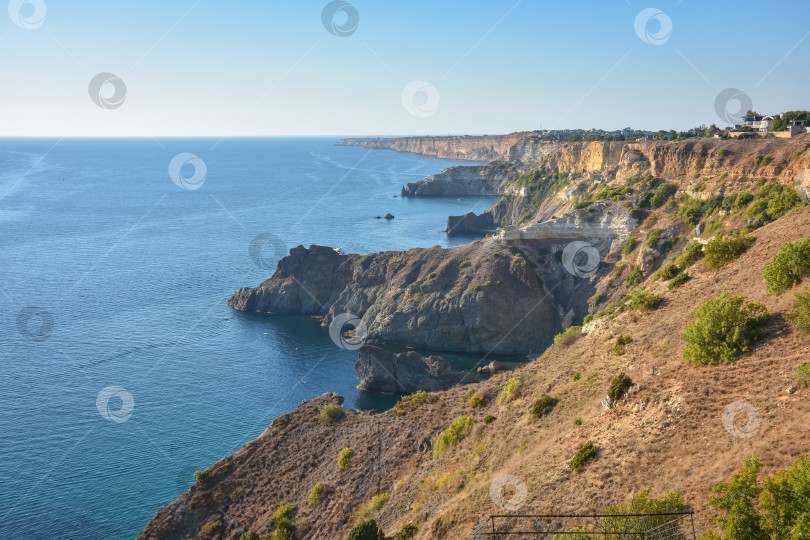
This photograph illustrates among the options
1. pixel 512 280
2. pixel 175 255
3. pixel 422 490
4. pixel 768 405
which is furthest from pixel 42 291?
pixel 768 405

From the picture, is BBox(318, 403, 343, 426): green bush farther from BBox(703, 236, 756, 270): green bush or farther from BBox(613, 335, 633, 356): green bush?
BBox(703, 236, 756, 270): green bush

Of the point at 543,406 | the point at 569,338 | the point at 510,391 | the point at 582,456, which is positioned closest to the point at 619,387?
the point at 582,456

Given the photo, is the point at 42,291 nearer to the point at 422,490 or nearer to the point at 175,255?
the point at 175,255

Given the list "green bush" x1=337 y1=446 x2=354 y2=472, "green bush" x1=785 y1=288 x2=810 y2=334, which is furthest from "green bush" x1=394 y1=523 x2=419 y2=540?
"green bush" x1=785 y1=288 x2=810 y2=334

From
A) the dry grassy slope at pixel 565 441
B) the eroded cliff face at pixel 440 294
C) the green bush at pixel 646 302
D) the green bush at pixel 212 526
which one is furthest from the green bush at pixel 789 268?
the eroded cliff face at pixel 440 294

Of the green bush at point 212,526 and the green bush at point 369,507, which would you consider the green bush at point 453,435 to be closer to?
the green bush at point 369,507

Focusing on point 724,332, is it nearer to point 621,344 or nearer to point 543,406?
point 621,344
